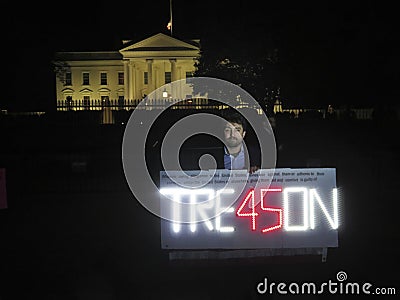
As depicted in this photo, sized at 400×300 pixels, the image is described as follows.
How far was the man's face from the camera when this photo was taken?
26.6 feet

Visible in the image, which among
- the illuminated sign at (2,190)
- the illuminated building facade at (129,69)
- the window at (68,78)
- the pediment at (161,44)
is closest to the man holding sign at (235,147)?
the illuminated sign at (2,190)

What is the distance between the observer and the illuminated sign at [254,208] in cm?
759

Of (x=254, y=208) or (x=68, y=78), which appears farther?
(x=68, y=78)

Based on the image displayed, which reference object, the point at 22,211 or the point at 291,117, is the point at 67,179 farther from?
the point at 291,117

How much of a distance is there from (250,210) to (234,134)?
1.06 metres

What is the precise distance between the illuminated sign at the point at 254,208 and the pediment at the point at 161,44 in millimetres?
71981

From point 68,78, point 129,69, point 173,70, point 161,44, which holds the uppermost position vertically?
point 161,44

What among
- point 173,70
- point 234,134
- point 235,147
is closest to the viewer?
point 234,134

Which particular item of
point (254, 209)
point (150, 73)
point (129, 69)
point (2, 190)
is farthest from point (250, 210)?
point (129, 69)

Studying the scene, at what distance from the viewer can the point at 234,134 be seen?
26.6 ft

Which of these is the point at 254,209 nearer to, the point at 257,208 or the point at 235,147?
the point at 257,208

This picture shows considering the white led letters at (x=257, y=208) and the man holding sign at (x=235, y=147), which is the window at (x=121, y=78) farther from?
the white led letters at (x=257, y=208)

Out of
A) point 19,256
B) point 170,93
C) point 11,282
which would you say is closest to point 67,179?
point 19,256

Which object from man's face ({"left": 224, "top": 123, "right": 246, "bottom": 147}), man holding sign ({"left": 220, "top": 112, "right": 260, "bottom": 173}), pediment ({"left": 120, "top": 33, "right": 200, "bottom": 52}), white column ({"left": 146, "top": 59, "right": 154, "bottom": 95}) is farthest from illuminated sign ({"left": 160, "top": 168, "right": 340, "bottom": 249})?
white column ({"left": 146, "top": 59, "right": 154, "bottom": 95})
